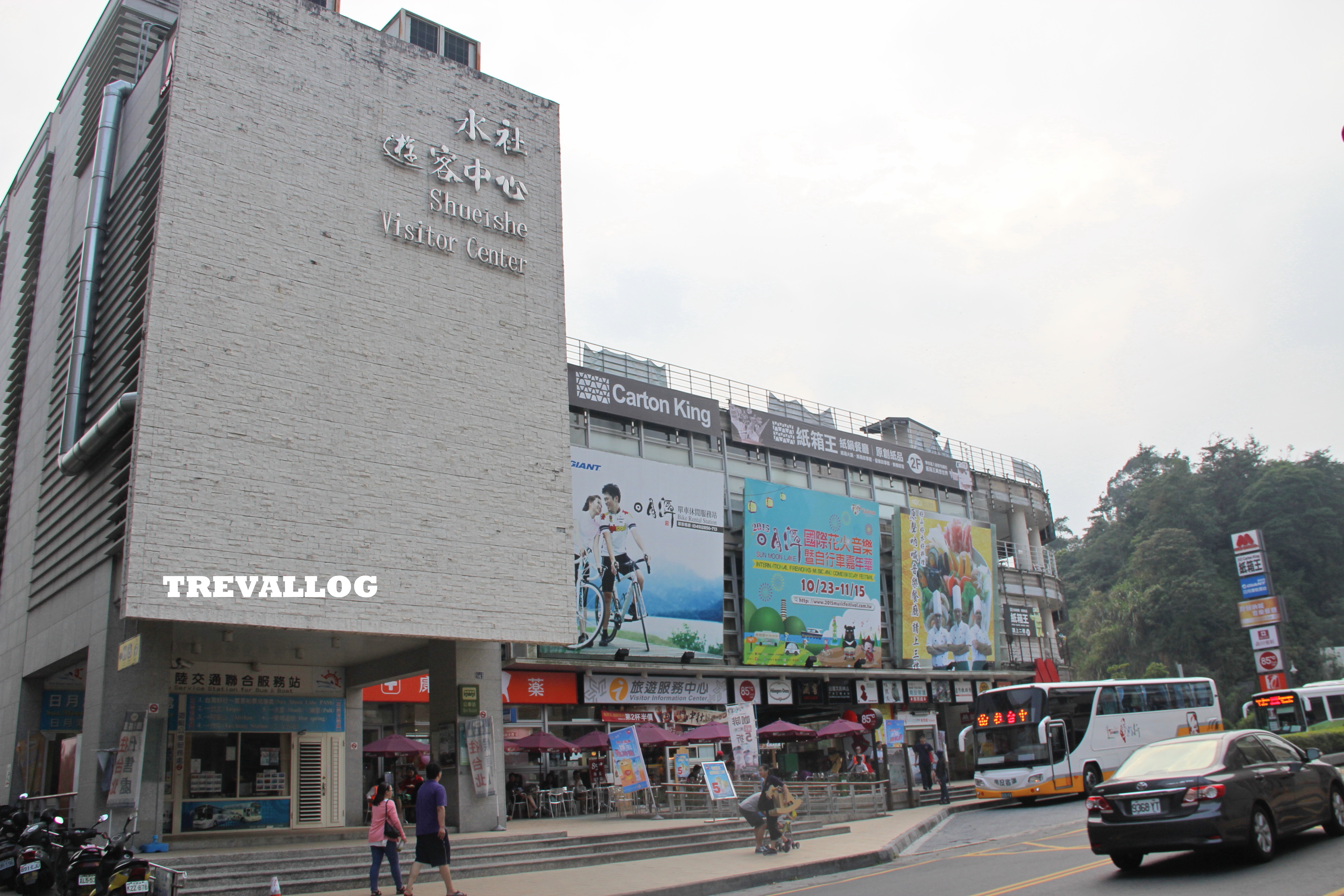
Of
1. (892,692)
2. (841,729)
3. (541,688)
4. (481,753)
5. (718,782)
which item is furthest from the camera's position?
(892,692)

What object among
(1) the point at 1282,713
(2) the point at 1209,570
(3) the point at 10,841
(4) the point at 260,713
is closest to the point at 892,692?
(1) the point at 1282,713

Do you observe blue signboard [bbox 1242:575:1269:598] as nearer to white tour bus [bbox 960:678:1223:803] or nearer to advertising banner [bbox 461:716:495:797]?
white tour bus [bbox 960:678:1223:803]

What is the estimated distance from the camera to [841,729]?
2931cm

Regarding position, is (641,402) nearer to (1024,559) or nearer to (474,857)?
(474,857)

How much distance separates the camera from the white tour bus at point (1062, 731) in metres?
22.2

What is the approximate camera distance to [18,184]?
92.9 feet

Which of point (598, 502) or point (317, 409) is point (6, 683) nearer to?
point (317, 409)

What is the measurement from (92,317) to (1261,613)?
116 ft

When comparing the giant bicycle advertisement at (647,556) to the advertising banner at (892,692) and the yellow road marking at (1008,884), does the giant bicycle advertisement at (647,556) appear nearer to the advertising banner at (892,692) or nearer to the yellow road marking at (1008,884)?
the advertising banner at (892,692)

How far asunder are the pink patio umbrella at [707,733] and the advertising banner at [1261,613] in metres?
18.9

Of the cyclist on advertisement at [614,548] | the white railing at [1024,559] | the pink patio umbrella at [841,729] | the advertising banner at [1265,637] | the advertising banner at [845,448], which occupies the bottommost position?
the pink patio umbrella at [841,729]

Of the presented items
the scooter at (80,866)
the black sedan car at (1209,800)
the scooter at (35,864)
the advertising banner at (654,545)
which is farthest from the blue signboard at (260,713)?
the black sedan car at (1209,800)

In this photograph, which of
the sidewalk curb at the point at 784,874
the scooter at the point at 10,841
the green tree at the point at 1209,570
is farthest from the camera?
the green tree at the point at 1209,570

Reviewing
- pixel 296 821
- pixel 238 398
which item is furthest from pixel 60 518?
pixel 296 821
